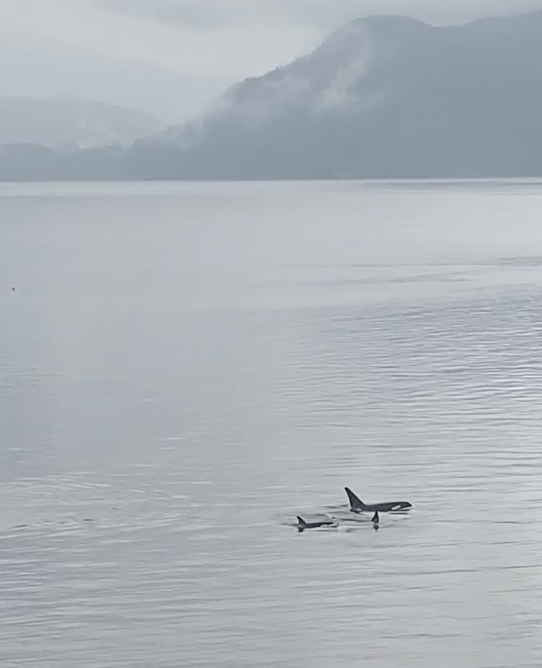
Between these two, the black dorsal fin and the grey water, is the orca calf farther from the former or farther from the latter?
the grey water

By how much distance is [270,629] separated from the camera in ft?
88.6

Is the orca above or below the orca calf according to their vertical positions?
below

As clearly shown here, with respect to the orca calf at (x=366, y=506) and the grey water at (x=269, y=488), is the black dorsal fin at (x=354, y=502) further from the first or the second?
the grey water at (x=269, y=488)

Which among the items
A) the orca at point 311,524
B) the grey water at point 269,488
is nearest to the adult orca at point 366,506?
the grey water at point 269,488

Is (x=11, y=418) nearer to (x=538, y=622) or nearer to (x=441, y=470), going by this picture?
(x=441, y=470)

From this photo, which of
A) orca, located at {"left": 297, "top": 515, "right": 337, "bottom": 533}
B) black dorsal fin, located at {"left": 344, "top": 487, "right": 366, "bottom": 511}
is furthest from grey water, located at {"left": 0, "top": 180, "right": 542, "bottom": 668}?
black dorsal fin, located at {"left": 344, "top": 487, "right": 366, "bottom": 511}

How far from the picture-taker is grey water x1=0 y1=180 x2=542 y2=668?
2681cm

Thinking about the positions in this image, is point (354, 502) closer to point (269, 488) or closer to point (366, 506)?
point (366, 506)

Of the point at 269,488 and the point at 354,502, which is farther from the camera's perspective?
the point at 269,488

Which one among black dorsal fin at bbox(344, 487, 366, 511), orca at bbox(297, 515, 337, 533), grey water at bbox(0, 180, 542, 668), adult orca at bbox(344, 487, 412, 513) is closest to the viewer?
grey water at bbox(0, 180, 542, 668)

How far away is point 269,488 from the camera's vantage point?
37.9m

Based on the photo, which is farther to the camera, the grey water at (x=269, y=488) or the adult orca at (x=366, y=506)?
the adult orca at (x=366, y=506)

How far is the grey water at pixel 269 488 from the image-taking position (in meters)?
26.8

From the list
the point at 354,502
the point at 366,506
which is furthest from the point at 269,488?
the point at 366,506
